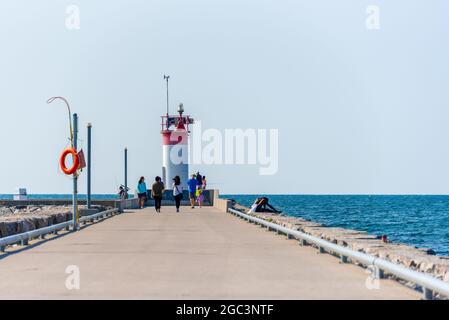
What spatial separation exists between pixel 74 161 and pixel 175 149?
37.3 meters

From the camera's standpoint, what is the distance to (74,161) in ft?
90.4

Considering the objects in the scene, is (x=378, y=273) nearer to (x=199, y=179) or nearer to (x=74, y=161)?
(x=74, y=161)

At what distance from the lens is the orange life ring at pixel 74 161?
1086 inches

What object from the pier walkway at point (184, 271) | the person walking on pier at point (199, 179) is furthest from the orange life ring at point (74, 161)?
the person walking on pier at point (199, 179)

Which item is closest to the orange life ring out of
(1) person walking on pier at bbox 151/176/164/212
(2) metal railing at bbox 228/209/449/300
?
(2) metal railing at bbox 228/209/449/300

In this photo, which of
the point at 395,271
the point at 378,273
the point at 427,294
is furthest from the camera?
the point at 378,273

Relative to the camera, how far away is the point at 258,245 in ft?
67.8

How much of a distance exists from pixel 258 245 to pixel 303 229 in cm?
455

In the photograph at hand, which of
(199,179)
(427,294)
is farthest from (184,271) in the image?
(199,179)

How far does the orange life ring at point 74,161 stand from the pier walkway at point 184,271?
4560 millimetres

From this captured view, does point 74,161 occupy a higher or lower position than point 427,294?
higher

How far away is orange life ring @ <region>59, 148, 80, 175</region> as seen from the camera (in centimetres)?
2759
